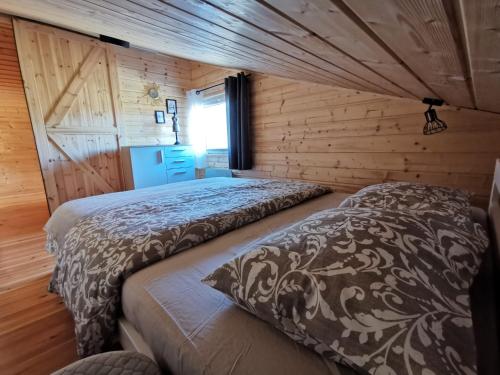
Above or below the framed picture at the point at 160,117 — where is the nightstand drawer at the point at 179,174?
below

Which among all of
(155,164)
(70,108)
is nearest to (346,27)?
(155,164)

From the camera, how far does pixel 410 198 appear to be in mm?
1247

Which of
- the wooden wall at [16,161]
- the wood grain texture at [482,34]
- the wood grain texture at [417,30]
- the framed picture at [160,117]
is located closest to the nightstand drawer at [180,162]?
the framed picture at [160,117]

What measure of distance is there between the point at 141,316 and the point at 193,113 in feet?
13.3

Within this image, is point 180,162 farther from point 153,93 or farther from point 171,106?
point 153,93

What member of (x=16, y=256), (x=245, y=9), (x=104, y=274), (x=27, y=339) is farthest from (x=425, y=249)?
(x=16, y=256)

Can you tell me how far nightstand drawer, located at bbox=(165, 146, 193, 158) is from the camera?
144 inches

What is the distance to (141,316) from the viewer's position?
2.32ft

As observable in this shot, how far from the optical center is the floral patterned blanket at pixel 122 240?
2.74ft

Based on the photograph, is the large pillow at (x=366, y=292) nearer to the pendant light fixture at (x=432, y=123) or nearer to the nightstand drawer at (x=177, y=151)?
the pendant light fixture at (x=432, y=123)

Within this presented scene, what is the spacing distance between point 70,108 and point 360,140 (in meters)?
3.75

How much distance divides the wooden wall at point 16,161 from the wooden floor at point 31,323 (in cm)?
183

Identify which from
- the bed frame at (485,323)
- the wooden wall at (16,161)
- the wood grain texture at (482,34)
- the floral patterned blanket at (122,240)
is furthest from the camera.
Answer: the wooden wall at (16,161)

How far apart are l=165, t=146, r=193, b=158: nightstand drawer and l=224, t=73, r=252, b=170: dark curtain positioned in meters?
0.87
